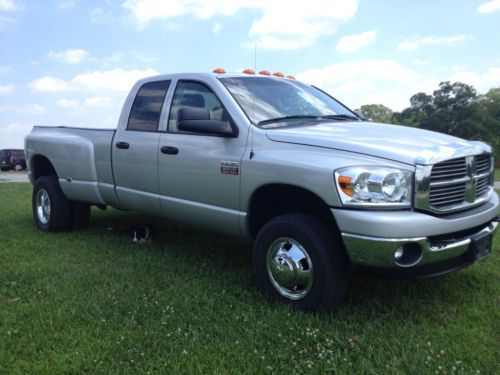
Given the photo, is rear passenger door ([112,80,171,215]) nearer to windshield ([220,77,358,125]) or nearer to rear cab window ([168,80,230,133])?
rear cab window ([168,80,230,133])

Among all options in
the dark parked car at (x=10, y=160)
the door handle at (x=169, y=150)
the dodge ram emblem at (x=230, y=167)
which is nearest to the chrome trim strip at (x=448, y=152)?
the dodge ram emblem at (x=230, y=167)

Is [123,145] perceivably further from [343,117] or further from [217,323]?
[217,323]

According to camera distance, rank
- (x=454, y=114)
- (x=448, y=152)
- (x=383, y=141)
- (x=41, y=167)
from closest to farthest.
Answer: (x=448, y=152), (x=383, y=141), (x=41, y=167), (x=454, y=114)

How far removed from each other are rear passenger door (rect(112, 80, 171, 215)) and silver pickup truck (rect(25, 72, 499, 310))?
14 mm

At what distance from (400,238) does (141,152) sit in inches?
110

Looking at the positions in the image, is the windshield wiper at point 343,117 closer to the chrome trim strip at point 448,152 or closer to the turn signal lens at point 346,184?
the chrome trim strip at point 448,152

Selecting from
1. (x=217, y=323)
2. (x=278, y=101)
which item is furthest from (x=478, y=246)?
(x=278, y=101)

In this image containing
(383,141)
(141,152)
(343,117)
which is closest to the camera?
(383,141)

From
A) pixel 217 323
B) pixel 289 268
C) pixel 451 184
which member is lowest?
pixel 217 323

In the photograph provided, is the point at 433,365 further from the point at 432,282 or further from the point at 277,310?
the point at 432,282

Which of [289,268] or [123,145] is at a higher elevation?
[123,145]

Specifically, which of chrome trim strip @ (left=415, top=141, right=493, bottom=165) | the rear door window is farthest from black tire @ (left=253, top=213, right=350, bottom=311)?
the rear door window

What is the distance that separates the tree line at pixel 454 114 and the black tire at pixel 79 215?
3541 centimetres

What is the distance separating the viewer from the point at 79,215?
639 centimetres
